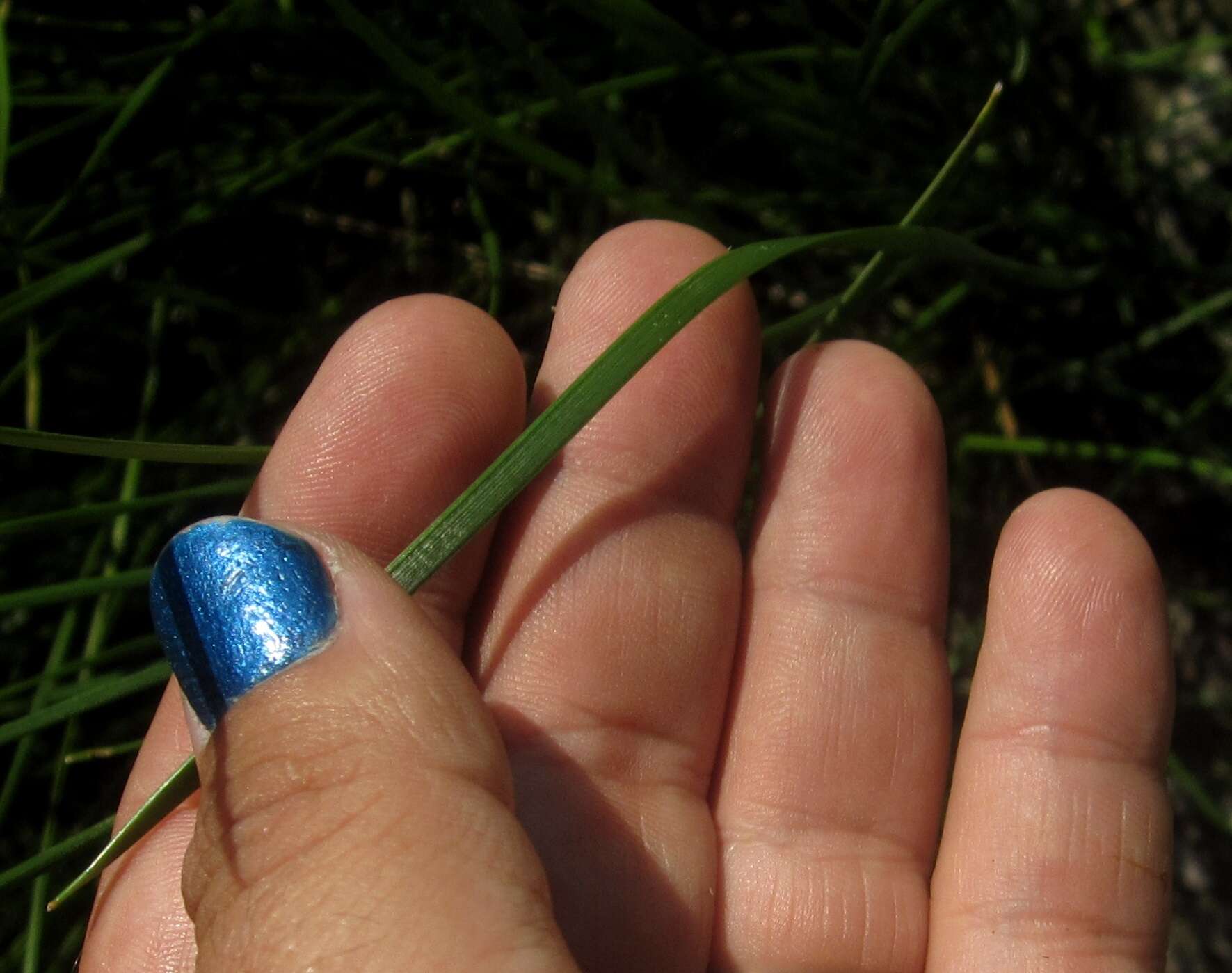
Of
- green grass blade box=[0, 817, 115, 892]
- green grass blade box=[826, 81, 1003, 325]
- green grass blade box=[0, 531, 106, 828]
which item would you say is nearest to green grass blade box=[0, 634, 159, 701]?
green grass blade box=[0, 531, 106, 828]

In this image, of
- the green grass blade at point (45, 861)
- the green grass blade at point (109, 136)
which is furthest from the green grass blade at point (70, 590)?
the green grass blade at point (109, 136)

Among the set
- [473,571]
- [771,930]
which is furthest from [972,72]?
[771,930]

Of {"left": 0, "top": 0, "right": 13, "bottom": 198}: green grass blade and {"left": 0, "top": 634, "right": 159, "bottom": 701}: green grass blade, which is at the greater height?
{"left": 0, "top": 0, "right": 13, "bottom": 198}: green grass blade

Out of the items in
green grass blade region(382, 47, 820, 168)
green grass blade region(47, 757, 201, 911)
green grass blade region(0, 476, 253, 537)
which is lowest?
green grass blade region(47, 757, 201, 911)

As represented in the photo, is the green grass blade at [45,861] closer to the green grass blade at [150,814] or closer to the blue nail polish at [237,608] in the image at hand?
the green grass blade at [150,814]

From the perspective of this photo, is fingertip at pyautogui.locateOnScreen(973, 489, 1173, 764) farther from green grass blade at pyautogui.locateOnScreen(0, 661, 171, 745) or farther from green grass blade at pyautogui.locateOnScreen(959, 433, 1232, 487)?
green grass blade at pyautogui.locateOnScreen(0, 661, 171, 745)

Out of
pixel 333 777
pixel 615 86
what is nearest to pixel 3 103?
pixel 615 86

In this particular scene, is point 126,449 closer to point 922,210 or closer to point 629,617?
point 629,617
